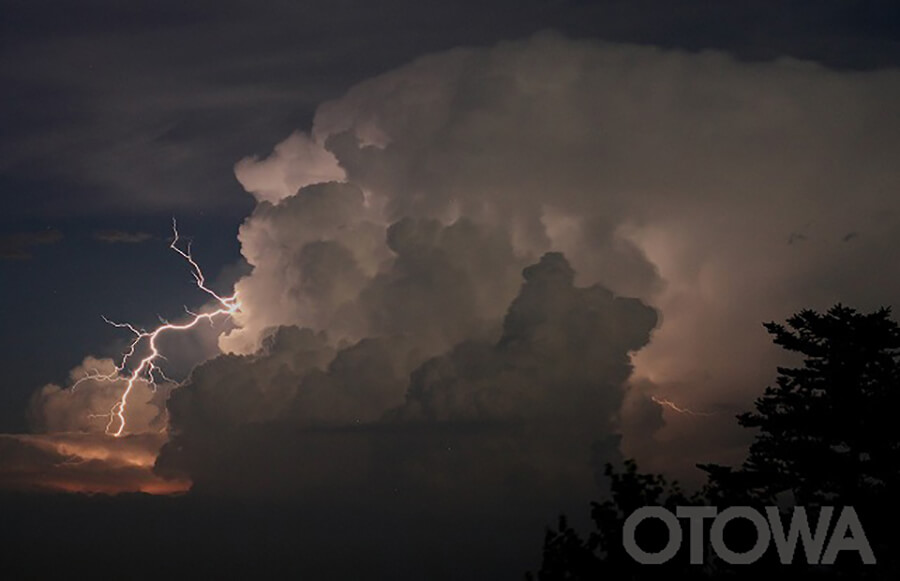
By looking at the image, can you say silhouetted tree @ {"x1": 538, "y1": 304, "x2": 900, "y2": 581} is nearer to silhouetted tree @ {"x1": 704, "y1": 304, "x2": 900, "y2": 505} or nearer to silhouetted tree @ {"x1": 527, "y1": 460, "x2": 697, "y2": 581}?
silhouetted tree @ {"x1": 704, "y1": 304, "x2": 900, "y2": 505}

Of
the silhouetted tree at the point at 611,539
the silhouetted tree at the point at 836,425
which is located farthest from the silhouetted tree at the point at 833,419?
the silhouetted tree at the point at 611,539

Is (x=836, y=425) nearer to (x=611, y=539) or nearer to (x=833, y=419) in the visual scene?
(x=833, y=419)

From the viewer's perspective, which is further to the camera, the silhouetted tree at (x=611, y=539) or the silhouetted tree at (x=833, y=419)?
the silhouetted tree at (x=833, y=419)

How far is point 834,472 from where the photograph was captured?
4356cm

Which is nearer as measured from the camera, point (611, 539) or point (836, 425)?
point (611, 539)

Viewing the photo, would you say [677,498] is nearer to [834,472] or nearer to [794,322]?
[834,472]

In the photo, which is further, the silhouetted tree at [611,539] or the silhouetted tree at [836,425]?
the silhouetted tree at [836,425]

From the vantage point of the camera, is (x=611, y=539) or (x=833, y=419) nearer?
(x=611, y=539)

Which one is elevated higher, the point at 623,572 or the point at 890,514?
the point at 890,514

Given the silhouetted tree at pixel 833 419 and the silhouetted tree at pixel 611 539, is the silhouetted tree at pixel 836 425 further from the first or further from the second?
the silhouetted tree at pixel 611 539

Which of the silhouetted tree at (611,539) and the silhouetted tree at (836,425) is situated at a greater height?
the silhouetted tree at (836,425)

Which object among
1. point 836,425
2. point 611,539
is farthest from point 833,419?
point 611,539

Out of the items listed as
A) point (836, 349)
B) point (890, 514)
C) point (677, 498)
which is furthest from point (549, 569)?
point (836, 349)

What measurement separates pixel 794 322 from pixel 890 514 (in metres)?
11.2
